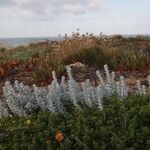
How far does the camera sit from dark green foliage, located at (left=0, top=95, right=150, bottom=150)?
5.13 m

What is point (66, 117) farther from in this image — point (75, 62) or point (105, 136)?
point (75, 62)

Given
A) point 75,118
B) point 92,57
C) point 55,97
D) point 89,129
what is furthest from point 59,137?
point 92,57

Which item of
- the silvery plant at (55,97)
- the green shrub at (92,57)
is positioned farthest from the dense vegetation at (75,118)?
the green shrub at (92,57)

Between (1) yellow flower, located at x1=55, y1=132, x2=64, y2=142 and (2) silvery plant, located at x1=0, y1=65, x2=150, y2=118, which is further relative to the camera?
(2) silvery plant, located at x1=0, y1=65, x2=150, y2=118

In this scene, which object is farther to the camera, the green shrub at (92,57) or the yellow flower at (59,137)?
the green shrub at (92,57)

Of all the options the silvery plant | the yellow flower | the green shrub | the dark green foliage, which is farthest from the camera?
the green shrub

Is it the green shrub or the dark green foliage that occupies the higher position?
the dark green foliage

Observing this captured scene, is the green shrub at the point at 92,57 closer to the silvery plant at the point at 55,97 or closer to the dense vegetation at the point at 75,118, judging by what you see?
the dense vegetation at the point at 75,118

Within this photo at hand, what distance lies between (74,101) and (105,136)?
1022 millimetres

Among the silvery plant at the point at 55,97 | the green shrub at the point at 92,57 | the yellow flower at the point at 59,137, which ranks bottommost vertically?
the green shrub at the point at 92,57

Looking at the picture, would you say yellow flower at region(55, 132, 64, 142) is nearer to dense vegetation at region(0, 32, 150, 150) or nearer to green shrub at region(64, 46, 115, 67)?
dense vegetation at region(0, 32, 150, 150)

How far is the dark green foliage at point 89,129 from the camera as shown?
5133 millimetres

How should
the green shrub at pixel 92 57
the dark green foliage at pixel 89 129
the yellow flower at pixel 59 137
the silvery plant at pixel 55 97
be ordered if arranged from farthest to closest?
the green shrub at pixel 92 57 < the silvery plant at pixel 55 97 < the yellow flower at pixel 59 137 < the dark green foliage at pixel 89 129

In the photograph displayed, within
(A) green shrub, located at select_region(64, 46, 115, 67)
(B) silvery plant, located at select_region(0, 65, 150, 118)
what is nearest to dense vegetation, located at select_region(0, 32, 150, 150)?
(B) silvery plant, located at select_region(0, 65, 150, 118)
